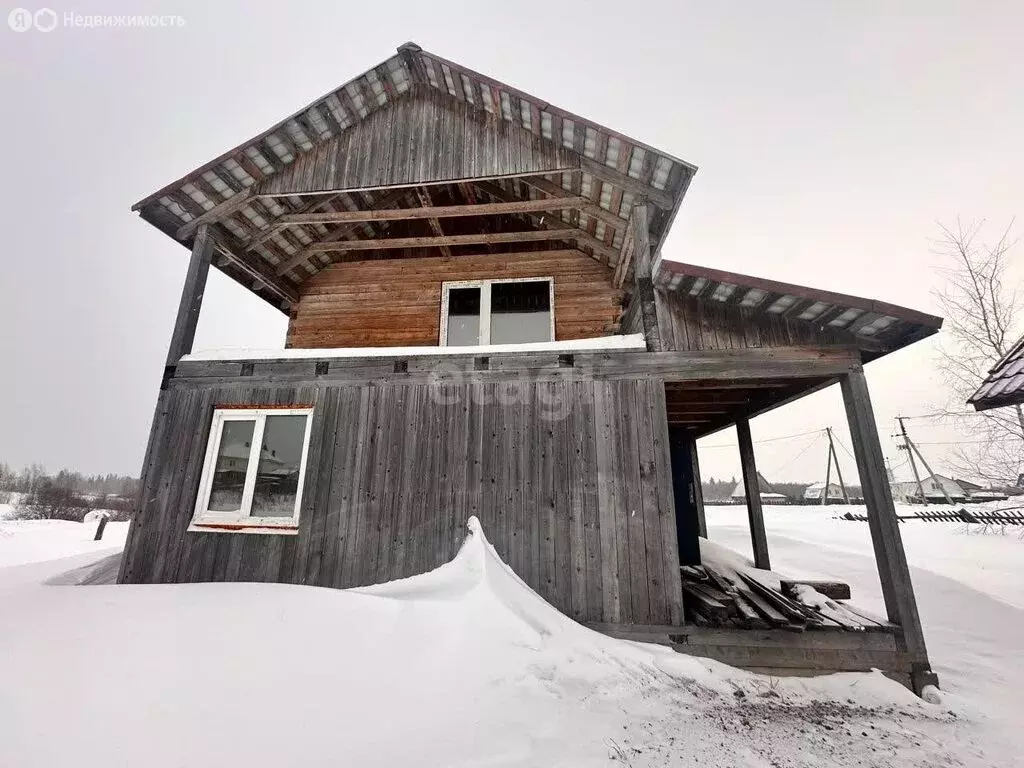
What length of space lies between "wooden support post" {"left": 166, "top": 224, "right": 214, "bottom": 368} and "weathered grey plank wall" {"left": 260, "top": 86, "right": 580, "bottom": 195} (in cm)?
146

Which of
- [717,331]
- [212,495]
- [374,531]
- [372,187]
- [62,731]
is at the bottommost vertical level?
[62,731]

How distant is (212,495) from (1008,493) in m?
47.1

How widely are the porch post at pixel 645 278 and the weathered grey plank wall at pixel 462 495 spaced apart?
709mm

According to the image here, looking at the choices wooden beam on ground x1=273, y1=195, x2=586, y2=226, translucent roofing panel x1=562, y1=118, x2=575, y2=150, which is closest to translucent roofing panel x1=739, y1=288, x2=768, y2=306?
wooden beam on ground x1=273, y1=195, x2=586, y2=226

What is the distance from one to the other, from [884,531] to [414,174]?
8.75m

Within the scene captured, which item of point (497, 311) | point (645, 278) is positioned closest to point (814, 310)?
point (645, 278)

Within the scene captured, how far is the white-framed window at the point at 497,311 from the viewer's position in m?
8.74

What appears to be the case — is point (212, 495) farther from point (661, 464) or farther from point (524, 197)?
point (524, 197)

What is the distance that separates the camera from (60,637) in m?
3.31

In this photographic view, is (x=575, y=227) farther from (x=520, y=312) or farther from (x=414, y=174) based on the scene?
(x=414, y=174)

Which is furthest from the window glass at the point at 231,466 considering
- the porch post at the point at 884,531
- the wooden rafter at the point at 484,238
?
the porch post at the point at 884,531

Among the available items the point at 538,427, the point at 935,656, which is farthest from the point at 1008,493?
the point at 538,427

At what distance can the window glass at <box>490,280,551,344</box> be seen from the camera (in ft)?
28.6

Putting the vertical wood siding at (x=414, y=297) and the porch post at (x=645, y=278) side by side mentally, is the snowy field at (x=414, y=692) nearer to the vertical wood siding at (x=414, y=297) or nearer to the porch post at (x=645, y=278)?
the porch post at (x=645, y=278)
